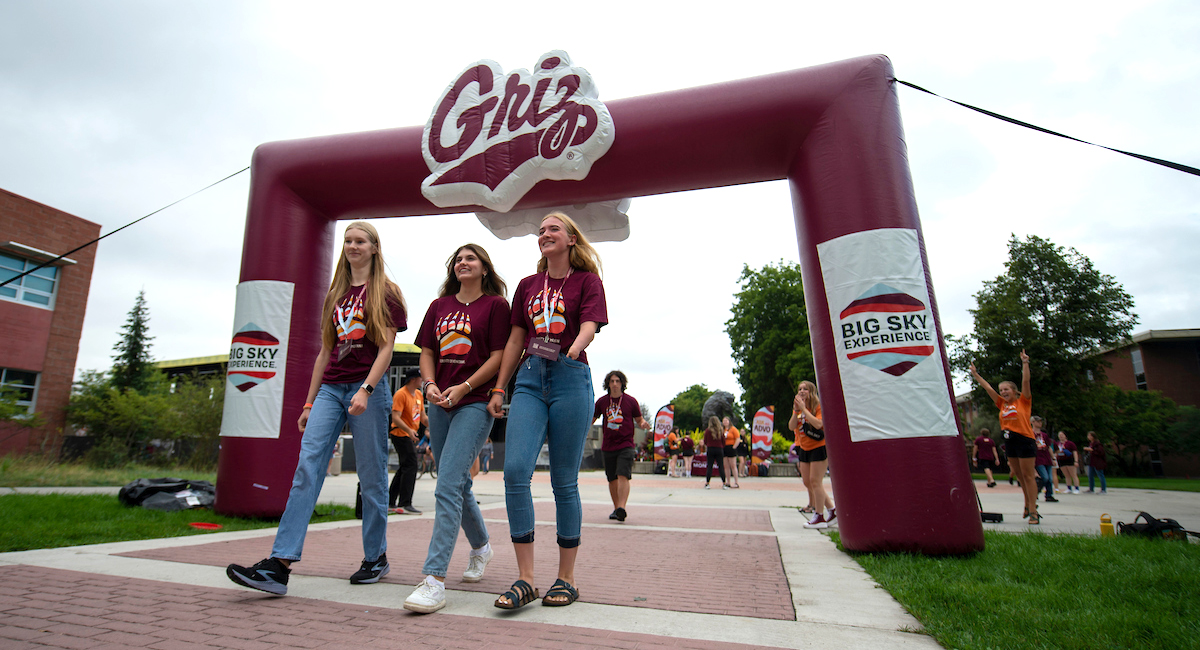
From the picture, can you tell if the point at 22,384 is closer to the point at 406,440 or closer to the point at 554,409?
the point at 406,440

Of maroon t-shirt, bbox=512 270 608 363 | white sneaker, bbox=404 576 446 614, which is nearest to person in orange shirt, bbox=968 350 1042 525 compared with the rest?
maroon t-shirt, bbox=512 270 608 363

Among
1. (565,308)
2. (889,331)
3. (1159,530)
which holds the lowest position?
(1159,530)

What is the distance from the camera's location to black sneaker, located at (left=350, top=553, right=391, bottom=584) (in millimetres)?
3197

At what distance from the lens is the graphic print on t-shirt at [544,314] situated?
3014mm

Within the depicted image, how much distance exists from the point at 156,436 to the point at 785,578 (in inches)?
767

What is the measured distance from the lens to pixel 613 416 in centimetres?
731

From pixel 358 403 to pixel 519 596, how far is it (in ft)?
4.24

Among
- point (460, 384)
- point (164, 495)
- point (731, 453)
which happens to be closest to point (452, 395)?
point (460, 384)

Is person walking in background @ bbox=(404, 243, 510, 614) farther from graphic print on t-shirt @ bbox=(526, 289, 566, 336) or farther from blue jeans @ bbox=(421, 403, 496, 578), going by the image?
graphic print on t-shirt @ bbox=(526, 289, 566, 336)

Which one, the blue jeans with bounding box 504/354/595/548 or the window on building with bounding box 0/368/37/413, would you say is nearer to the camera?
the blue jeans with bounding box 504/354/595/548

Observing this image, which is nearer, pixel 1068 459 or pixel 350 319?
pixel 350 319

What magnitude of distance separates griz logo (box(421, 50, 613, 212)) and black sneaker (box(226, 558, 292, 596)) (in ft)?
14.0

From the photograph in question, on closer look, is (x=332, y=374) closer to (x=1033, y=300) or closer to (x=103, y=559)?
(x=103, y=559)

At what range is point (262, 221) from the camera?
22.2ft
